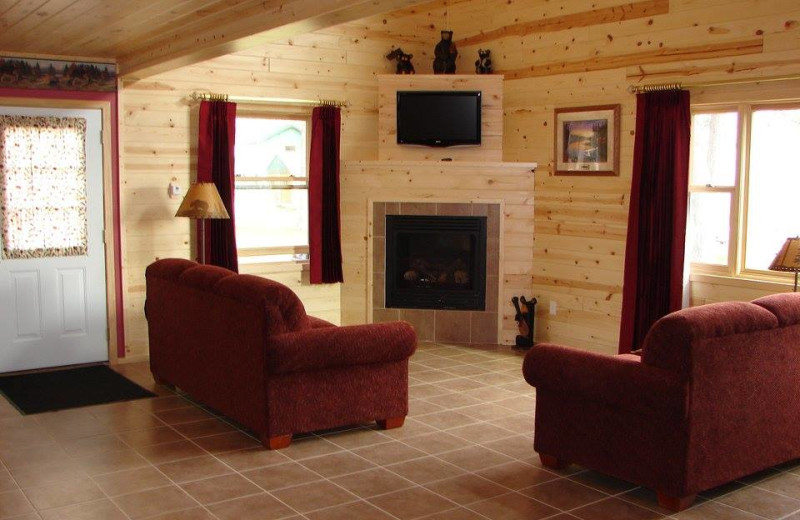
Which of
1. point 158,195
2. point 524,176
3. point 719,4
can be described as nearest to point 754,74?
point 719,4

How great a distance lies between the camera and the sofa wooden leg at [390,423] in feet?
17.7

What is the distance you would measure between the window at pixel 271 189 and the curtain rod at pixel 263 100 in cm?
20

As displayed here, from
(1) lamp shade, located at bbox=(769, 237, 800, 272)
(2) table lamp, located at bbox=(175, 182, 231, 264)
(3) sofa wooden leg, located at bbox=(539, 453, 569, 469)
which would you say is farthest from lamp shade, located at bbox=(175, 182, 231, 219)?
(1) lamp shade, located at bbox=(769, 237, 800, 272)

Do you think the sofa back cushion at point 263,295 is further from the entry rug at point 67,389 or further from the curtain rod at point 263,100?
the curtain rod at point 263,100

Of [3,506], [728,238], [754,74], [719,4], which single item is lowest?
[3,506]

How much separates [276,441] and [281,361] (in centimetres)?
50

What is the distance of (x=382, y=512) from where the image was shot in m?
4.07

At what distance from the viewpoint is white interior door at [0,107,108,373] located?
677 centimetres

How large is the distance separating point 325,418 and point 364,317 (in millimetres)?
3224

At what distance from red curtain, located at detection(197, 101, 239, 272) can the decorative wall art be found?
814 mm

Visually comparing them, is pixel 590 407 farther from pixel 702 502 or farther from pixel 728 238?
pixel 728 238

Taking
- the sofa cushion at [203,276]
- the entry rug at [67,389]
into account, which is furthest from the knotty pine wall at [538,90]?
the sofa cushion at [203,276]

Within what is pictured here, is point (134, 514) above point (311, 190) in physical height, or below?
below

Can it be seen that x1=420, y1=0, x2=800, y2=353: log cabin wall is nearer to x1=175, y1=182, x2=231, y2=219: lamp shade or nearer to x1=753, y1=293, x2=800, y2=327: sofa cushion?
x1=753, y1=293, x2=800, y2=327: sofa cushion
